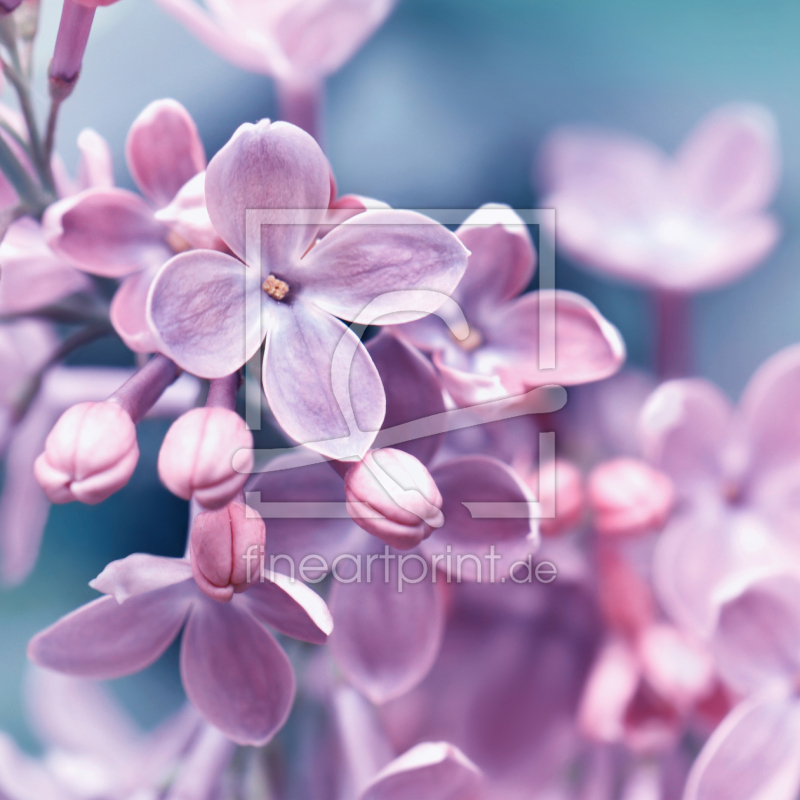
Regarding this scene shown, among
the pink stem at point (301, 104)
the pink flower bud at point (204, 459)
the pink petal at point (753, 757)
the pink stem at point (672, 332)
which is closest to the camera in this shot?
the pink flower bud at point (204, 459)

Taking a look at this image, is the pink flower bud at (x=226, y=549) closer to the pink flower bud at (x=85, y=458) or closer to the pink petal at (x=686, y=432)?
the pink flower bud at (x=85, y=458)

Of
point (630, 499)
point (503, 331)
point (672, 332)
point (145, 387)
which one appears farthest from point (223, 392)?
point (672, 332)

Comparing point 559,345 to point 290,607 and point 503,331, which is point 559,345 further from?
point 290,607

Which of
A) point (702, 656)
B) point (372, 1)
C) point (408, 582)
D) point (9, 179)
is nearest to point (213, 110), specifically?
point (372, 1)

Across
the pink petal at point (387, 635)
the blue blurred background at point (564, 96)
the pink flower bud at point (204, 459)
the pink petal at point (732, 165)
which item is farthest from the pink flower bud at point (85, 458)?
the pink petal at point (732, 165)

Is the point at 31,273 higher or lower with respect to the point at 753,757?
higher

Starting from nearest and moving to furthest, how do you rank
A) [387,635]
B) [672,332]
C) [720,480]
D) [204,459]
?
[204,459], [387,635], [720,480], [672,332]

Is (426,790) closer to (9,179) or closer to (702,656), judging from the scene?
(702,656)
